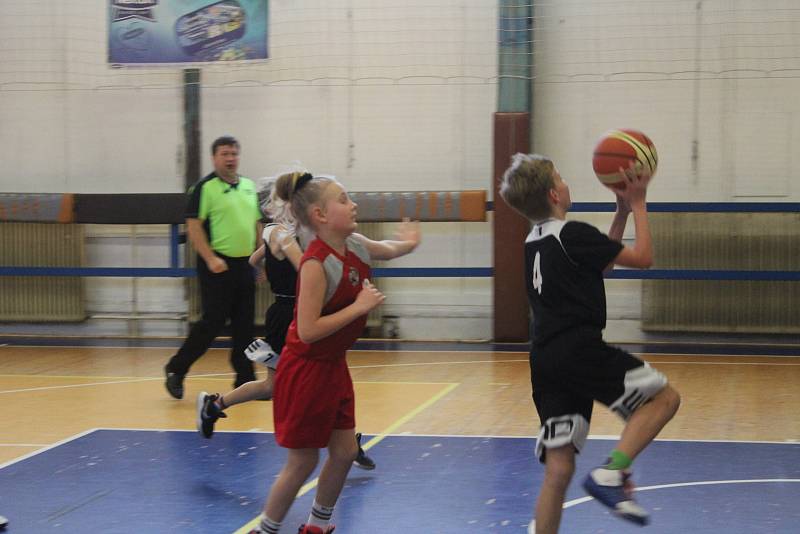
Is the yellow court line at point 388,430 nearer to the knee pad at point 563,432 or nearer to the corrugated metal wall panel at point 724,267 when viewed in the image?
the knee pad at point 563,432

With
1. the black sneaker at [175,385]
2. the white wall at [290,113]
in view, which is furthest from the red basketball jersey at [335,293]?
the white wall at [290,113]

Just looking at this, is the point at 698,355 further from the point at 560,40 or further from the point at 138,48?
the point at 138,48

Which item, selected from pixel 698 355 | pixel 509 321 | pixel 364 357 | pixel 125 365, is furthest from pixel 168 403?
pixel 698 355

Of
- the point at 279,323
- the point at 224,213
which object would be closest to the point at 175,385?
the point at 224,213

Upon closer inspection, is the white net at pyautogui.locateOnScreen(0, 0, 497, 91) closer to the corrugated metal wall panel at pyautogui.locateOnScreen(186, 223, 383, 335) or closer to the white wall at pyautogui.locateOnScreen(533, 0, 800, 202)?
the white wall at pyautogui.locateOnScreen(533, 0, 800, 202)

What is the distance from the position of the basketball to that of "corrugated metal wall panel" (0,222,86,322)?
8.80m

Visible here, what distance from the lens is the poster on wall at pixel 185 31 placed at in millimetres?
11547

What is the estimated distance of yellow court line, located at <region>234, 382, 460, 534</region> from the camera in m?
4.41

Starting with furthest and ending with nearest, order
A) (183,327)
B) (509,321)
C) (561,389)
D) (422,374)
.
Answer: (183,327)
(509,321)
(422,374)
(561,389)

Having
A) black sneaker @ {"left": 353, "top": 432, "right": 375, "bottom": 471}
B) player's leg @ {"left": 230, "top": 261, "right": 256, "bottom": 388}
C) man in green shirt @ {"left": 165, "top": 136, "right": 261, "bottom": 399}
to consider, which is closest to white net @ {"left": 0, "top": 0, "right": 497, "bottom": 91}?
man in green shirt @ {"left": 165, "top": 136, "right": 261, "bottom": 399}

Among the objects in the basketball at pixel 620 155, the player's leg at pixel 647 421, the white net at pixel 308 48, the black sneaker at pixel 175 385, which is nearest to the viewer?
the player's leg at pixel 647 421

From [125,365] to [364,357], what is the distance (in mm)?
2097

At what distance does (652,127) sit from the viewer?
1087 centimetres

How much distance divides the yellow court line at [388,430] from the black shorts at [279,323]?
732 millimetres
